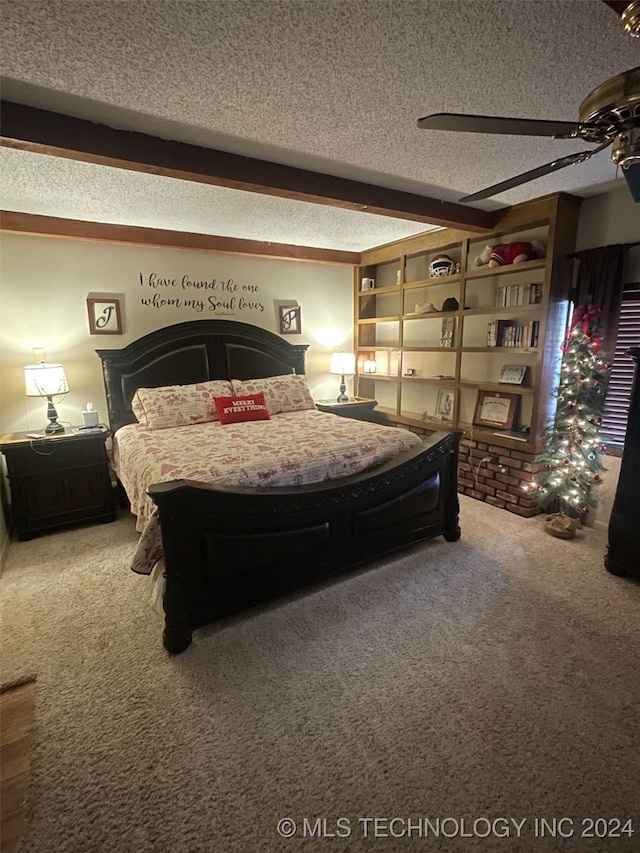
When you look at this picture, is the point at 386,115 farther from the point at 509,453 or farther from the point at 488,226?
the point at 509,453

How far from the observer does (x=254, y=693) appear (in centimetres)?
170

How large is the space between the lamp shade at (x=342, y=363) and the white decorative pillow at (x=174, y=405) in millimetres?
1427

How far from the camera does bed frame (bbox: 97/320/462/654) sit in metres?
1.90

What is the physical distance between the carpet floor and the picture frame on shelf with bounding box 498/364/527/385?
60.7 inches

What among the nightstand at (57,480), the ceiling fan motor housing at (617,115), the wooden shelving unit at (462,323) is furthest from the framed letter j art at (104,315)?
the ceiling fan motor housing at (617,115)

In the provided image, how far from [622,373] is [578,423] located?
0.46m

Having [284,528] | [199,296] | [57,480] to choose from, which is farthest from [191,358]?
[284,528]

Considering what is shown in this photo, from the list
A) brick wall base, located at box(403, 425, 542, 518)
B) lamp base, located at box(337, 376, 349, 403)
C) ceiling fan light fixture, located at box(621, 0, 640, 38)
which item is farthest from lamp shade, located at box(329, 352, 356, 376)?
ceiling fan light fixture, located at box(621, 0, 640, 38)

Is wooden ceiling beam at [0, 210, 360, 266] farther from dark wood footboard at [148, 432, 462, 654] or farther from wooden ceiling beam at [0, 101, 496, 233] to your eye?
dark wood footboard at [148, 432, 462, 654]

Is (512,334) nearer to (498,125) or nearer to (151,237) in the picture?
(498,125)

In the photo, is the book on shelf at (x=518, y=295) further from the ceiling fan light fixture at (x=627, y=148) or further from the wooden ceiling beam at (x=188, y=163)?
the ceiling fan light fixture at (x=627, y=148)

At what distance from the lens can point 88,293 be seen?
3555mm

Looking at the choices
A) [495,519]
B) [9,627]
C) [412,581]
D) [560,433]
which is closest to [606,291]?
[560,433]

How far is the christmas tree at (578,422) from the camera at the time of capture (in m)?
2.77
